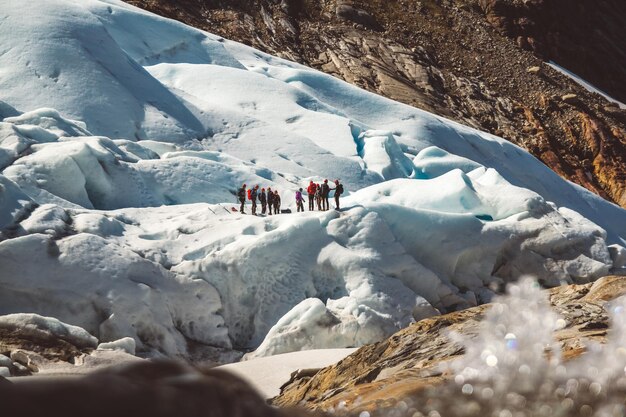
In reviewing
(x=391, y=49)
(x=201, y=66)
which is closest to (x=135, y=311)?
(x=201, y=66)

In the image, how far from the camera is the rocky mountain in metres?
55.2

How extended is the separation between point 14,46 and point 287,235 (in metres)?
15.7

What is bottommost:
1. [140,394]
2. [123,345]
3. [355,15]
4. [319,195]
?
[355,15]

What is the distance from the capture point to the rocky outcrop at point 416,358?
7504 mm

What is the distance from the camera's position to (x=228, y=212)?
74.0 ft

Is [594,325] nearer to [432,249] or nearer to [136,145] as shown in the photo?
[432,249]

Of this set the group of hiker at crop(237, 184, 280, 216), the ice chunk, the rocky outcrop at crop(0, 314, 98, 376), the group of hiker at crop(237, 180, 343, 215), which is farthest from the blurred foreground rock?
the group of hiker at crop(237, 184, 280, 216)

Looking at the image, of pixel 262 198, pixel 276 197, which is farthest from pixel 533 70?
pixel 262 198

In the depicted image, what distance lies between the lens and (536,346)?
26.7 ft

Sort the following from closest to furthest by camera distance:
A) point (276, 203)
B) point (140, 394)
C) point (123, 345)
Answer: point (140, 394), point (123, 345), point (276, 203)

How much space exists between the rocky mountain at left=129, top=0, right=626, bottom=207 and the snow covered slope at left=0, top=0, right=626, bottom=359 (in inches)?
627

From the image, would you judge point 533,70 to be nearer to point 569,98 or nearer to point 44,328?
point 569,98

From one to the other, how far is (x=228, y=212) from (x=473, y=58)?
145 ft

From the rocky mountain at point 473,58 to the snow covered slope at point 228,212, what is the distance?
52.2ft
